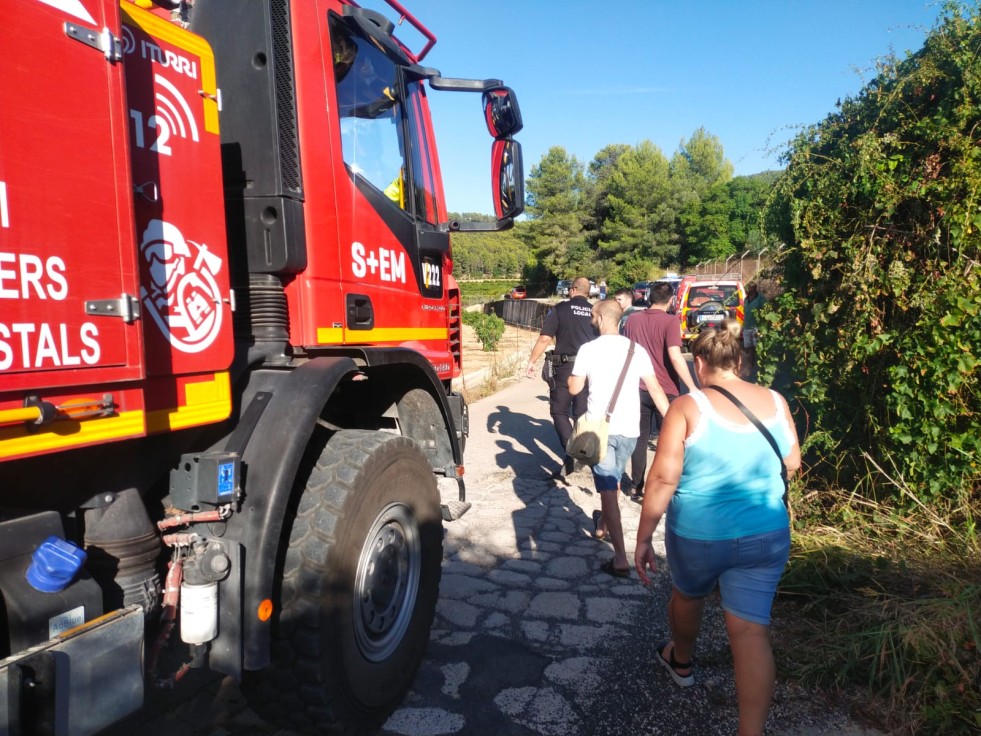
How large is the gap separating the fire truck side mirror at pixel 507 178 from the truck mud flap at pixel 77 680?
2.80m

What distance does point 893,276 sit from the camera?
3.94m

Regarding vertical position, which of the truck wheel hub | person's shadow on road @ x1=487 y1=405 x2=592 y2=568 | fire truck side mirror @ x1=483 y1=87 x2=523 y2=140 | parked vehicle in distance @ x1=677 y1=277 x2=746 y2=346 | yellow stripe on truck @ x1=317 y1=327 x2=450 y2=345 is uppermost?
fire truck side mirror @ x1=483 y1=87 x2=523 y2=140

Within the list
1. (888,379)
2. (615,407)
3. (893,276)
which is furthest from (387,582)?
(893,276)

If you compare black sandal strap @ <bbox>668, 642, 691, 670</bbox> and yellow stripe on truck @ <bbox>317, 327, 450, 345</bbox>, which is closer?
yellow stripe on truck @ <bbox>317, 327, 450, 345</bbox>

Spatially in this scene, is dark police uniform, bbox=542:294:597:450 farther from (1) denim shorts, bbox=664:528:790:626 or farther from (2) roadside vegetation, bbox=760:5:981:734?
(1) denim shorts, bbox=664:528:790:626

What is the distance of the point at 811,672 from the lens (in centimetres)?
314

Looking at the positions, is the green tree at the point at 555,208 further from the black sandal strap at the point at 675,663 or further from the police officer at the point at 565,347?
the black sandal strap at the point at 675,663

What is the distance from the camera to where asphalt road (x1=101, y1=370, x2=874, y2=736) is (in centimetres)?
289

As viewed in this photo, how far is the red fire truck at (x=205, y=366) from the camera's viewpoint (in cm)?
163

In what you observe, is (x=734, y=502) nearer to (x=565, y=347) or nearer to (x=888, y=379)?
(x=888, y=379)

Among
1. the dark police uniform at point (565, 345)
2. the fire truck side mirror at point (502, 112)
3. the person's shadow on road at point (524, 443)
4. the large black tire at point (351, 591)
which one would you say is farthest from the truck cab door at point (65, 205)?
the person's shadow on road at point (524, 443)

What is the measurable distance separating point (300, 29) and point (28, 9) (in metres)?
1.42

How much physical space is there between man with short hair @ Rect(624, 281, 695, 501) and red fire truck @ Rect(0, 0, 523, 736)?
272 centimetres

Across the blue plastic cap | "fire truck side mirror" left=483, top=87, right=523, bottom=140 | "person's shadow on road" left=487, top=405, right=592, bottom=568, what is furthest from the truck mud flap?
"person's shadow on road" left=487, top=405, right=592, bottom=568
